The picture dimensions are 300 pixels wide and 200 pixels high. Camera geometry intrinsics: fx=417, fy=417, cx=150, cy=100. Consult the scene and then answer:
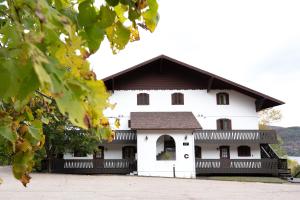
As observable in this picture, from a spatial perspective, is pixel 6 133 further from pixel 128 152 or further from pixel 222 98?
pixel 222 98

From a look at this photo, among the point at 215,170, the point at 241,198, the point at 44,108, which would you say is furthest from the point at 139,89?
the point at 44,108

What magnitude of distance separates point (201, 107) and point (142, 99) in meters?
4.39

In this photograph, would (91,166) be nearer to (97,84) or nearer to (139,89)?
(139,89)

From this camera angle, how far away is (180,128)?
90.8 ft

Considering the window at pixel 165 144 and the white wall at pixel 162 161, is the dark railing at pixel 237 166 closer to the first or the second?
the white wall at pixel 162 161

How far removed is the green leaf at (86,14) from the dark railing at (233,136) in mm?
28211

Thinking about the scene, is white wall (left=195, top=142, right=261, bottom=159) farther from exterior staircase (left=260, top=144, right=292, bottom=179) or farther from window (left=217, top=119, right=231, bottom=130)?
window (left=217, top=119, right=231, bottom=130)

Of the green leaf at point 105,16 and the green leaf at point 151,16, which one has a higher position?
the green leaf at point 151,16

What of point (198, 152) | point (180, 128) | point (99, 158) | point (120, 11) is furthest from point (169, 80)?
point (120, 11)

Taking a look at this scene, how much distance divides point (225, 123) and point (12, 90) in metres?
30.3

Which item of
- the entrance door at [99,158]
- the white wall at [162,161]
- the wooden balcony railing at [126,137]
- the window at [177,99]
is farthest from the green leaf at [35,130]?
the window at [177,99]

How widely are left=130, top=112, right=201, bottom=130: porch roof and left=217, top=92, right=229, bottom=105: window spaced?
2.39 m

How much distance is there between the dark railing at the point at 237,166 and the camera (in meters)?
28.5

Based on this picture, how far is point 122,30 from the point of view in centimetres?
165
